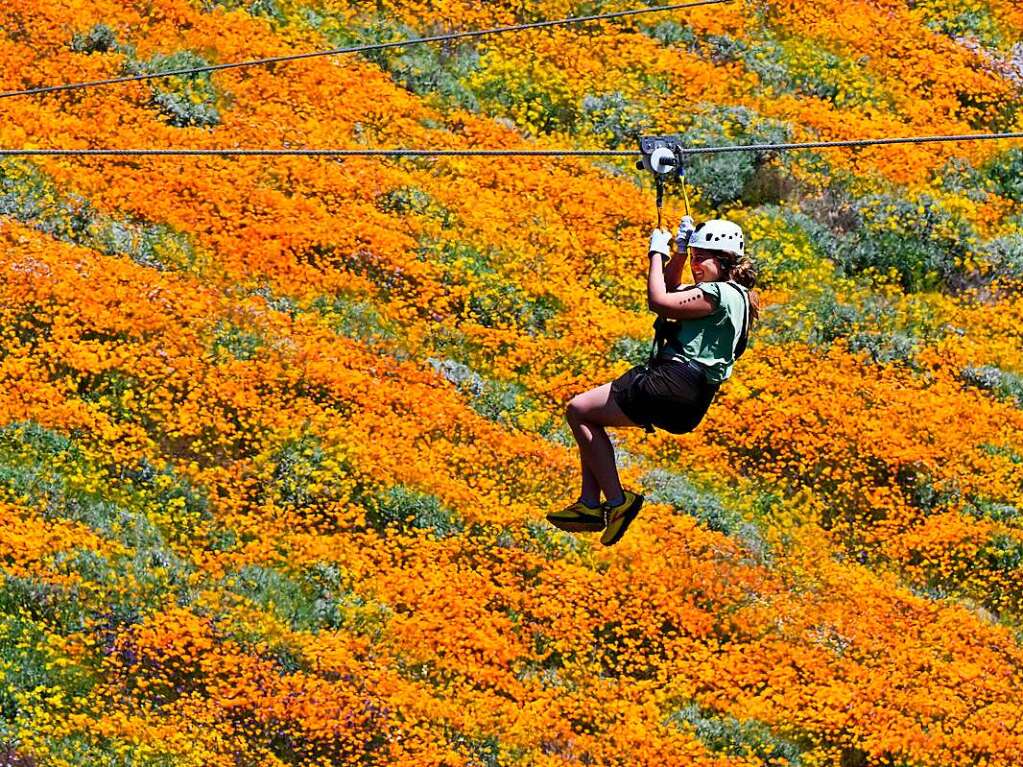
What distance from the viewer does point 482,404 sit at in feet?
72.5

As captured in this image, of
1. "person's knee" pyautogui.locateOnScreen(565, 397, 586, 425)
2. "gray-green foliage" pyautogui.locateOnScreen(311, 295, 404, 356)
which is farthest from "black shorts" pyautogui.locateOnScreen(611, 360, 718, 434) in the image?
"gray-green foliage" pyautogui.locateOnScreen(311, 295, 404, 356)

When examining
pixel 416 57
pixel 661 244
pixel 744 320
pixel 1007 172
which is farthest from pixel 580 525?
pixel 1007 172

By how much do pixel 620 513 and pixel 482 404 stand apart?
30.6 feet

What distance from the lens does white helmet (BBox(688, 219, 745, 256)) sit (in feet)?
38.8

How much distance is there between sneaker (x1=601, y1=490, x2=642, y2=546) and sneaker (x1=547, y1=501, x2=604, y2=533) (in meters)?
0.08

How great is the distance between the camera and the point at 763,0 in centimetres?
3116

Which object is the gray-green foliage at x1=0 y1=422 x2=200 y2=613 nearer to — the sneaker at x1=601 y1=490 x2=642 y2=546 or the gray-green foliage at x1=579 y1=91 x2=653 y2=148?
the sneaker at x1=601 y1=490 x2=642 y2=546

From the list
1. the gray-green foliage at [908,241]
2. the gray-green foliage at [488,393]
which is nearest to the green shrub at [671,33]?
the gray-green foliage at [908,241]

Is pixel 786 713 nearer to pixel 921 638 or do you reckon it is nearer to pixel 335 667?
pixel 921 638

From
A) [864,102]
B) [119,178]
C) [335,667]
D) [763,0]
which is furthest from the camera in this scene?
[763,0]

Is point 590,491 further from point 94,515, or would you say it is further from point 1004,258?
point 1004,258

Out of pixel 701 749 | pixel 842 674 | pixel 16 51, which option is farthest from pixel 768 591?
pixel 16 51

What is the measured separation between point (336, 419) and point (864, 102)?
39.5 feet

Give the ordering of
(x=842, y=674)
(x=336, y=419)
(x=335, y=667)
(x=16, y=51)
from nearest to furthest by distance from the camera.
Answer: (x=335, y=667) < (x=842, y=674) < (x=336, y=419) < (x=16, y=51)
